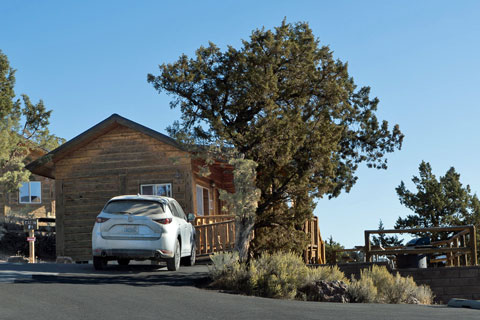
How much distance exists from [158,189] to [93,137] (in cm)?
326

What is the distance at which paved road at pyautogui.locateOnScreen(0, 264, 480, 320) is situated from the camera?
10.8m

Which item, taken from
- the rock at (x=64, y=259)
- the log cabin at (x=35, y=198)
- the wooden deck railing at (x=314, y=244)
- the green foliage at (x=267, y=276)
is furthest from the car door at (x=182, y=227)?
the log cabin at (x=35, y=198)

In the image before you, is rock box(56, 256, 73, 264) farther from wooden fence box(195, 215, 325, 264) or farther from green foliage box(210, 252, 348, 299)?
green foliage box(210, 252, 348, 299)

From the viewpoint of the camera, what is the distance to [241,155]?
19.7 metres

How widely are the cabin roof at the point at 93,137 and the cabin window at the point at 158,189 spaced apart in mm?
1609

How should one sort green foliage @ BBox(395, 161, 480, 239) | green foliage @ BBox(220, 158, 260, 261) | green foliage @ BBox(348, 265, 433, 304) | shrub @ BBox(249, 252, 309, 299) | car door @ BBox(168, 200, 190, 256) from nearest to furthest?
shrub @ BBox(249, 252, 309, 299) < green foliage @ BBox(348, 265, 433, 304) < car door @ BBox(168, 200, 190, 256) < green foliage @ BBox(220, 158, 260, 261) < green foliage @ BBox(395, 161, 480, 239)

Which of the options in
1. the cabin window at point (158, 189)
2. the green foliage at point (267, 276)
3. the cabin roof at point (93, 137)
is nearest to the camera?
the green foliage at point (267, 276)

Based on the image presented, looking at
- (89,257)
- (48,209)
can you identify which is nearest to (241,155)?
(89,257)

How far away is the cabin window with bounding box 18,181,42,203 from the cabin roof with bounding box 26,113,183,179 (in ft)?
51.2

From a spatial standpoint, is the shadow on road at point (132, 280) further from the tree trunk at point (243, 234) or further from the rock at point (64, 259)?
the rock at point (64, 259)

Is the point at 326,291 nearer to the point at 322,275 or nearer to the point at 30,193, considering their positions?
the point at 322,275

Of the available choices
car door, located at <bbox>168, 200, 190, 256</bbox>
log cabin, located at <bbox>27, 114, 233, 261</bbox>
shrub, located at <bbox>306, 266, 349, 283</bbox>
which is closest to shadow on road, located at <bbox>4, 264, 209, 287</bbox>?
car door, located at <bbox>168, 200, 190, 256</bbox>

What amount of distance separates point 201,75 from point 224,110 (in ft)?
4.16

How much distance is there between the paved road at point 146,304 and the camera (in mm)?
10766
